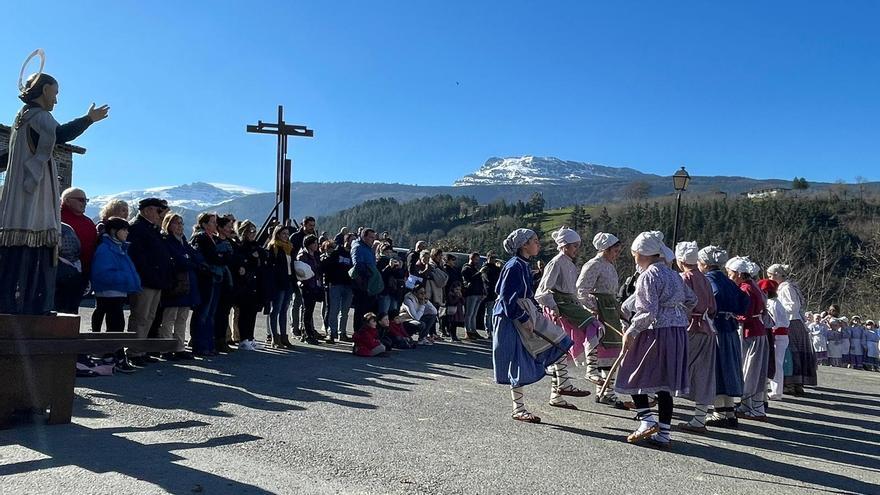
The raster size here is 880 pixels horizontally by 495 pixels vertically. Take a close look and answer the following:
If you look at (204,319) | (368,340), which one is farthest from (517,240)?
(204,319)

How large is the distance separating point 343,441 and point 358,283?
6738 mm

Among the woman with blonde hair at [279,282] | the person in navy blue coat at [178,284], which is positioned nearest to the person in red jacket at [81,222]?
the person in navy blue coat at [178,284]

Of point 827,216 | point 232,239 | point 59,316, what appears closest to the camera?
point 59,316

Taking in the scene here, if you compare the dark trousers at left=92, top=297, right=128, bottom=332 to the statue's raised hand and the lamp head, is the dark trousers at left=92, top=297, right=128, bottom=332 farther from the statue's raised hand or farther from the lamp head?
the lamp head

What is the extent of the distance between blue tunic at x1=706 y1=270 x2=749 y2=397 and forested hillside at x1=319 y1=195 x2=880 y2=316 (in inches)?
1662

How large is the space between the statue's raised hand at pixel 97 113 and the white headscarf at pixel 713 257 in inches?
251

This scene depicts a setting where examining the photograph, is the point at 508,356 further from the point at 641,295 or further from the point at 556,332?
the point at 641,295

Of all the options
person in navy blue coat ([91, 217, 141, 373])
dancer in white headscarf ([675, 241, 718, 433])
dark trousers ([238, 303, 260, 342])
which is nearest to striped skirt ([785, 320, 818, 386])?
dancer in white headscarf ([675, 241, 718, 433])

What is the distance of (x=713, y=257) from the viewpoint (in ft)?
27.3

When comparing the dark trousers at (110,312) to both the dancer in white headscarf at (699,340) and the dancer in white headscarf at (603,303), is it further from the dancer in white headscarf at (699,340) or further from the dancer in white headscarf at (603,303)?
the dancer in white headscarf at (699,340)

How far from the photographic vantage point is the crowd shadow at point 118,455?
14.1 ft

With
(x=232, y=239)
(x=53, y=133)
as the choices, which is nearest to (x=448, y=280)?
(x=232, y=239)

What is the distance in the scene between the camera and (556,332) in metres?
7.09

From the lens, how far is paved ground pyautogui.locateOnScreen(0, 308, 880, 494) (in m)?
4.54
